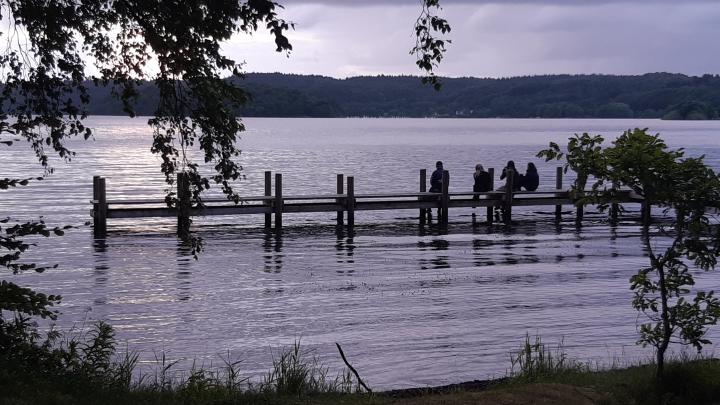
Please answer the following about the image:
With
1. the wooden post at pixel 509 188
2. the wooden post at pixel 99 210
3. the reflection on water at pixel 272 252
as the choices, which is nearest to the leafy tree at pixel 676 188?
the reflection on water at pixel 272 252

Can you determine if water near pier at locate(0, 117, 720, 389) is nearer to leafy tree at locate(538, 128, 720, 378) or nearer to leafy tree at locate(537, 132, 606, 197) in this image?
leafy tree at locate(538, 128, 720, 378)

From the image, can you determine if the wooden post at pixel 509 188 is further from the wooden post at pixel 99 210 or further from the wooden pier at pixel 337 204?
the wooden post at pixel 99 210

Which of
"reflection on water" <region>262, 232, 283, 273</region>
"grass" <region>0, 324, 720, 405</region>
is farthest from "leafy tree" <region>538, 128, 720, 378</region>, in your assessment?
"reflection on water" <region>262, 232, 283, 273</region>

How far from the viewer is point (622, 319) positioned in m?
16.6

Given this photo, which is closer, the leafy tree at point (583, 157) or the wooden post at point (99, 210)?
the leafy tree at point (583, 157)

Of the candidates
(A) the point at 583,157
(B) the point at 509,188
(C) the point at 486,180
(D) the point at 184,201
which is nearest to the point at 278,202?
(C) the point at 486,180

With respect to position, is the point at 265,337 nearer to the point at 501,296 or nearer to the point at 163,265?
the point at 501,296

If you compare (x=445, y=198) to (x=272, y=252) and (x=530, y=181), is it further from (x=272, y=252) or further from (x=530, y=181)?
(x=272, y=252)

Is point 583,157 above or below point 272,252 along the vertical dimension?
above

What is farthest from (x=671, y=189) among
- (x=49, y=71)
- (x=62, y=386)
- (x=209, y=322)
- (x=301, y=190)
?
(x=301, y=190)

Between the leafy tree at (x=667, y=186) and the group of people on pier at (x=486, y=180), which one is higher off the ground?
the leafy tree at (x=667, y=186)

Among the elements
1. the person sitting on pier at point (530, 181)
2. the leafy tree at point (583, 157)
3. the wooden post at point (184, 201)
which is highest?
the leafy tree at point (583, 157)

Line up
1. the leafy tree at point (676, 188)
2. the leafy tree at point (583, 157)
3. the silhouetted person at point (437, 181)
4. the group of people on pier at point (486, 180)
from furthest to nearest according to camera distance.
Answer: the group of people on pier at point (486, 180) < the silhouetted person at point (437, 181) < the leafy tree at point (583, 157) < the leafy tree at point (676, 188)

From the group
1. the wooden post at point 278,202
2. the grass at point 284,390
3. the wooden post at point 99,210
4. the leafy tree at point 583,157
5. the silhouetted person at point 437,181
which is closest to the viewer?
the grass at point 284,390
